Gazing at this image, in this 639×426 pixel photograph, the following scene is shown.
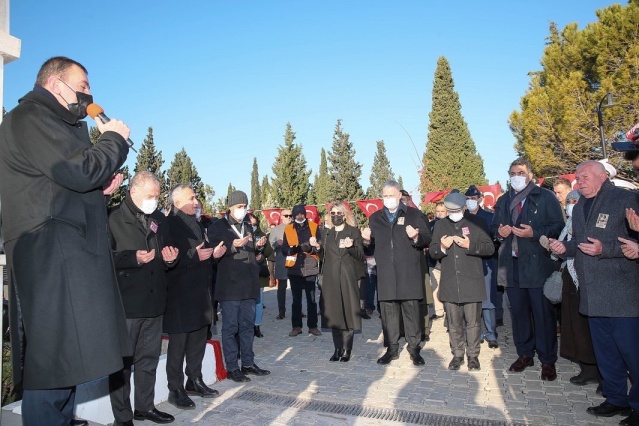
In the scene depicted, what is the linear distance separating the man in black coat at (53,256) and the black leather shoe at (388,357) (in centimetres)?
A: 467

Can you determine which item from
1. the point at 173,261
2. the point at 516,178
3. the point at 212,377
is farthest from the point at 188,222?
the point at 516,178

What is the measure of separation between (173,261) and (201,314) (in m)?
0.79

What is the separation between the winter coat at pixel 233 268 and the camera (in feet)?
18.9

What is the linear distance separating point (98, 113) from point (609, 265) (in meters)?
4.49

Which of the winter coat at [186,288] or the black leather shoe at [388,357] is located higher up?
the winter coat at [186,288]

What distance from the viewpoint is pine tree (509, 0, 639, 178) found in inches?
699

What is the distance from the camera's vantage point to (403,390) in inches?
205

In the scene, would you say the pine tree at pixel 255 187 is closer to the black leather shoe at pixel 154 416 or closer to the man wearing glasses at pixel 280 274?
the man wearing glasses at pixel 280 274

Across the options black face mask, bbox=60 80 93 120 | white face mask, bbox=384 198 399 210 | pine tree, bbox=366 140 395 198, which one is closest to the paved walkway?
white face mask, bbox=384 198 399 210

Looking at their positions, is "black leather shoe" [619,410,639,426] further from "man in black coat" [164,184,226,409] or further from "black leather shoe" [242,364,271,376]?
"man in black coat" [164,184,226,409]

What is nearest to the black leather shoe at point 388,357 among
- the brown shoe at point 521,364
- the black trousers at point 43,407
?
the brown shoe at point 521,364

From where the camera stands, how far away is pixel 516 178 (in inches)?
235

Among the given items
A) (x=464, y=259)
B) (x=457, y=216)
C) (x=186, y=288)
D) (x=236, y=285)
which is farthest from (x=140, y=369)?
(x=457, y=216)

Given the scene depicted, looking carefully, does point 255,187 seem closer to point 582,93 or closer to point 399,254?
point 582,93
